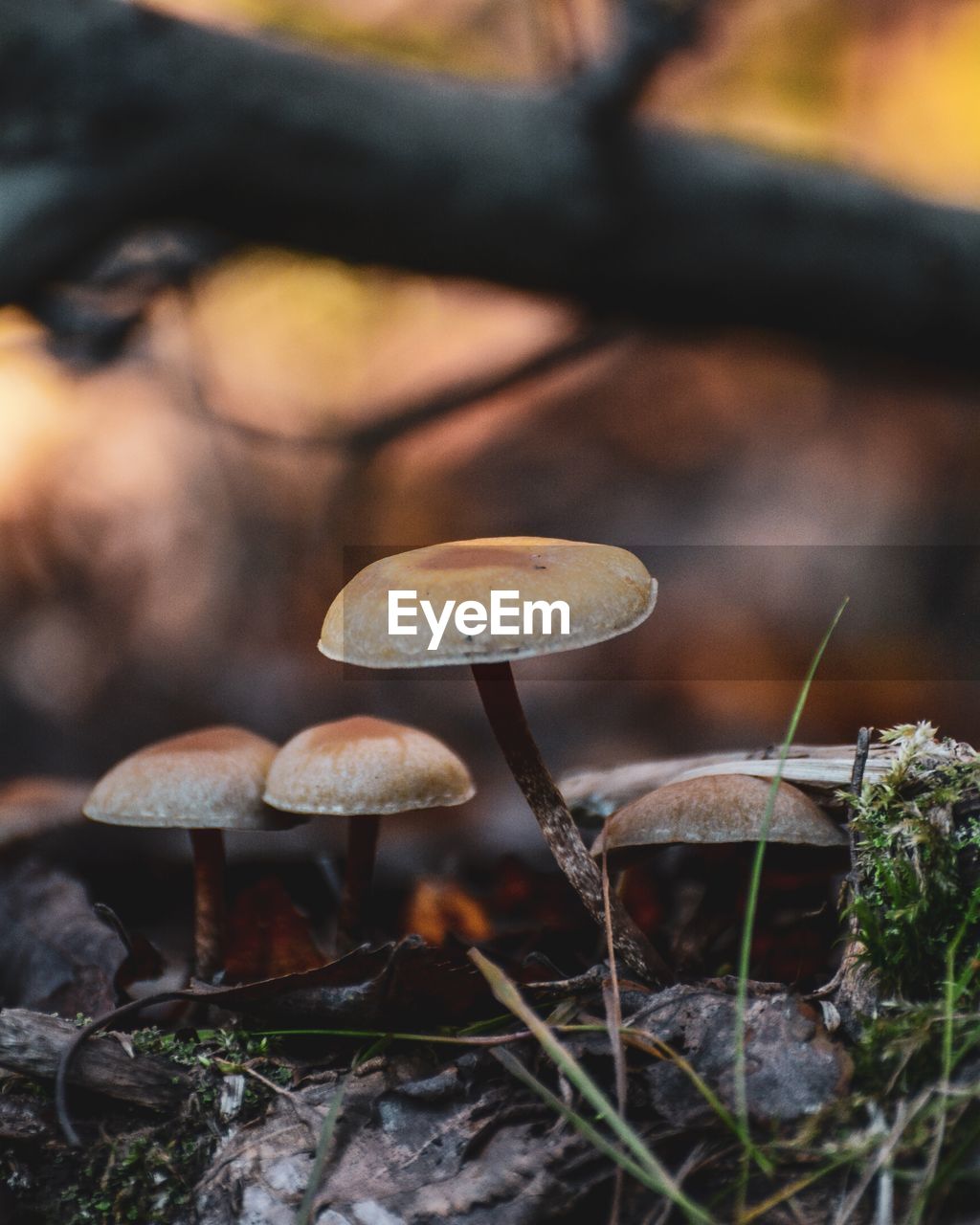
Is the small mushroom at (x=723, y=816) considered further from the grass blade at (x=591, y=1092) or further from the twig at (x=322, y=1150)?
the twig at (x=322, y=1150)

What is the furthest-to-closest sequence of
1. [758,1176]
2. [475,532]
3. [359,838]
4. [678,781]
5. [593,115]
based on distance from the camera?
[475,532]
[593,115]
[359,838]
[678,781]
[758,1176]

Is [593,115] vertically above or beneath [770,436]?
above

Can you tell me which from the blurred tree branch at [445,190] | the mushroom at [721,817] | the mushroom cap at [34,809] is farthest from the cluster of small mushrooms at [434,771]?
the blurred tree branch at [445,190]

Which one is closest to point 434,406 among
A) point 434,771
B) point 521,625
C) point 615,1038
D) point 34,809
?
point 34,809

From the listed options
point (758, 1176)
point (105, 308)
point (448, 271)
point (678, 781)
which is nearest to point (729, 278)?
point (448, 271)

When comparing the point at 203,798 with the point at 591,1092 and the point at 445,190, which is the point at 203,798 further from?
the point at 445,190

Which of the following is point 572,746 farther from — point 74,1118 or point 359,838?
point 74,1118
